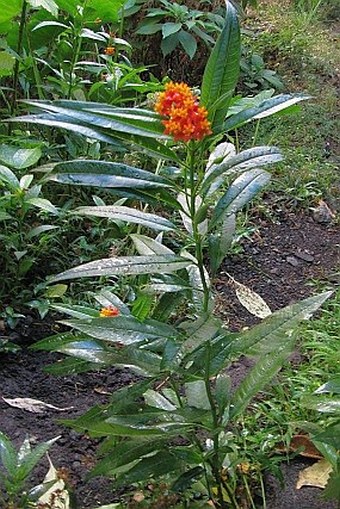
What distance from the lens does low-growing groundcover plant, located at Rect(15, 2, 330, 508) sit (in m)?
1.29

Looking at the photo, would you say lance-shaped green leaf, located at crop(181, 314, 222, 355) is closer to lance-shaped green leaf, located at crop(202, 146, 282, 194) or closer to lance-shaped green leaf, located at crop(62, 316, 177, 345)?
lance-shaped green leaf, located at crop(62, 316, 177, 345)

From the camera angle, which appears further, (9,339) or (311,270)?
(311,270)

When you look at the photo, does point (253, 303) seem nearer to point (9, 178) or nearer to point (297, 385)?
point (297, 385)

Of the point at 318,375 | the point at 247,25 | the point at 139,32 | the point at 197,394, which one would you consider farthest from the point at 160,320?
the point at 247,25

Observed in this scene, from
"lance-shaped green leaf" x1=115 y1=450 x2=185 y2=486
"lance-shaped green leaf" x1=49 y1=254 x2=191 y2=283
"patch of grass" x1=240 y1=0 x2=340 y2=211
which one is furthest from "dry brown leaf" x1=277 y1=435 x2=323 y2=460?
"patch of grass" x1=240 y1=0 x2=340 y2=211

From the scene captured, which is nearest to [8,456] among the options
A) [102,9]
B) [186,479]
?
[186,479]

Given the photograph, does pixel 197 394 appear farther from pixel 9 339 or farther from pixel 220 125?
pixel 9 339

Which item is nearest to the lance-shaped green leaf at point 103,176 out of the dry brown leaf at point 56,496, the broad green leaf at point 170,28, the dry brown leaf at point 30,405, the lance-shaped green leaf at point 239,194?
the lance-shaped green leaf at point 239,194

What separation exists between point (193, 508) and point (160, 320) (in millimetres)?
393

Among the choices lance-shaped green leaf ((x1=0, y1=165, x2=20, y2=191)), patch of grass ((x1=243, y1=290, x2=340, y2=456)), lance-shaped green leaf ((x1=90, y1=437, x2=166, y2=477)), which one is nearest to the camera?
lance-shaped green leaf ((x1=90, y1=437, x2=166, y2=477))

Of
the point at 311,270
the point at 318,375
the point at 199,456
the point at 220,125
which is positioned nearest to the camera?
the point at 220,125

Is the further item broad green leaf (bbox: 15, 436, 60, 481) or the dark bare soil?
the dark bare soil

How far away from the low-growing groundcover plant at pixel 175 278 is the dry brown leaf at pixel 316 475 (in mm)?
314

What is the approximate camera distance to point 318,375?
2.13 m
